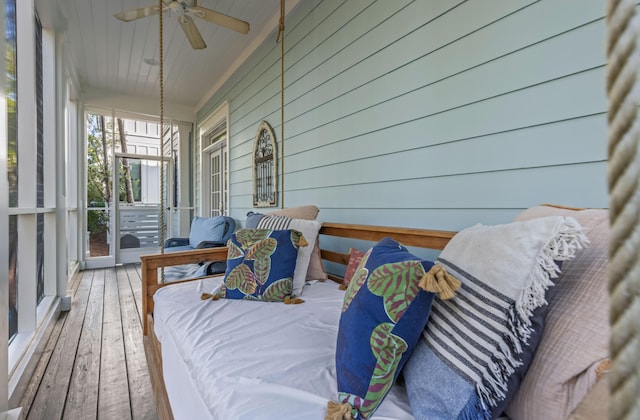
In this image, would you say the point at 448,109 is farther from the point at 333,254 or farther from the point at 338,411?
the point at 338,411

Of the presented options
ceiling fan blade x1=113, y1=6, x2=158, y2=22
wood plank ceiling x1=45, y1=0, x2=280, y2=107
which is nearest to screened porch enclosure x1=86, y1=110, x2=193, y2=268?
wood plank ceiling x1=45, y1=0, x2=280, y2=107

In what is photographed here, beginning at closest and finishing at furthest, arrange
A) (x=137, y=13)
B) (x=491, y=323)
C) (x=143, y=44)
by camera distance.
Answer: (x=491, y=323) < (x=137, y=13) < (x=143, y=44)

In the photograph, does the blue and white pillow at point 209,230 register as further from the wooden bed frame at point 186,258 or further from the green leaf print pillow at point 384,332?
the green leaf print pillow at point 384,332

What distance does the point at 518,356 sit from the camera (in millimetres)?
648

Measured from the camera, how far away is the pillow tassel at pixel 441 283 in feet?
2.33

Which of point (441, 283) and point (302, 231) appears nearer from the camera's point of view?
point (441, 283)

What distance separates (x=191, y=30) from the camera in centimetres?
240

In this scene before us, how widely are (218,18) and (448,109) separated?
1874mm

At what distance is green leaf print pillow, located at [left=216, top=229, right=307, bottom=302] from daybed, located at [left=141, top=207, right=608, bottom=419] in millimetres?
76

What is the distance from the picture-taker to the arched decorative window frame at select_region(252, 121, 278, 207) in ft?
10.2

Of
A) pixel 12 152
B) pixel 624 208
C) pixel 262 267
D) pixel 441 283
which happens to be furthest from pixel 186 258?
pixel 624 208

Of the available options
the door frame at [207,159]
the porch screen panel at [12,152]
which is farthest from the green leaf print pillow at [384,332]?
the door frame at [207,159]

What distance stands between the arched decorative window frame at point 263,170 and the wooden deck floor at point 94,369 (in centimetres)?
160

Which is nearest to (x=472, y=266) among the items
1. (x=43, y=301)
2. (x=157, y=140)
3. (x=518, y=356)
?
(x=518, y=356)
